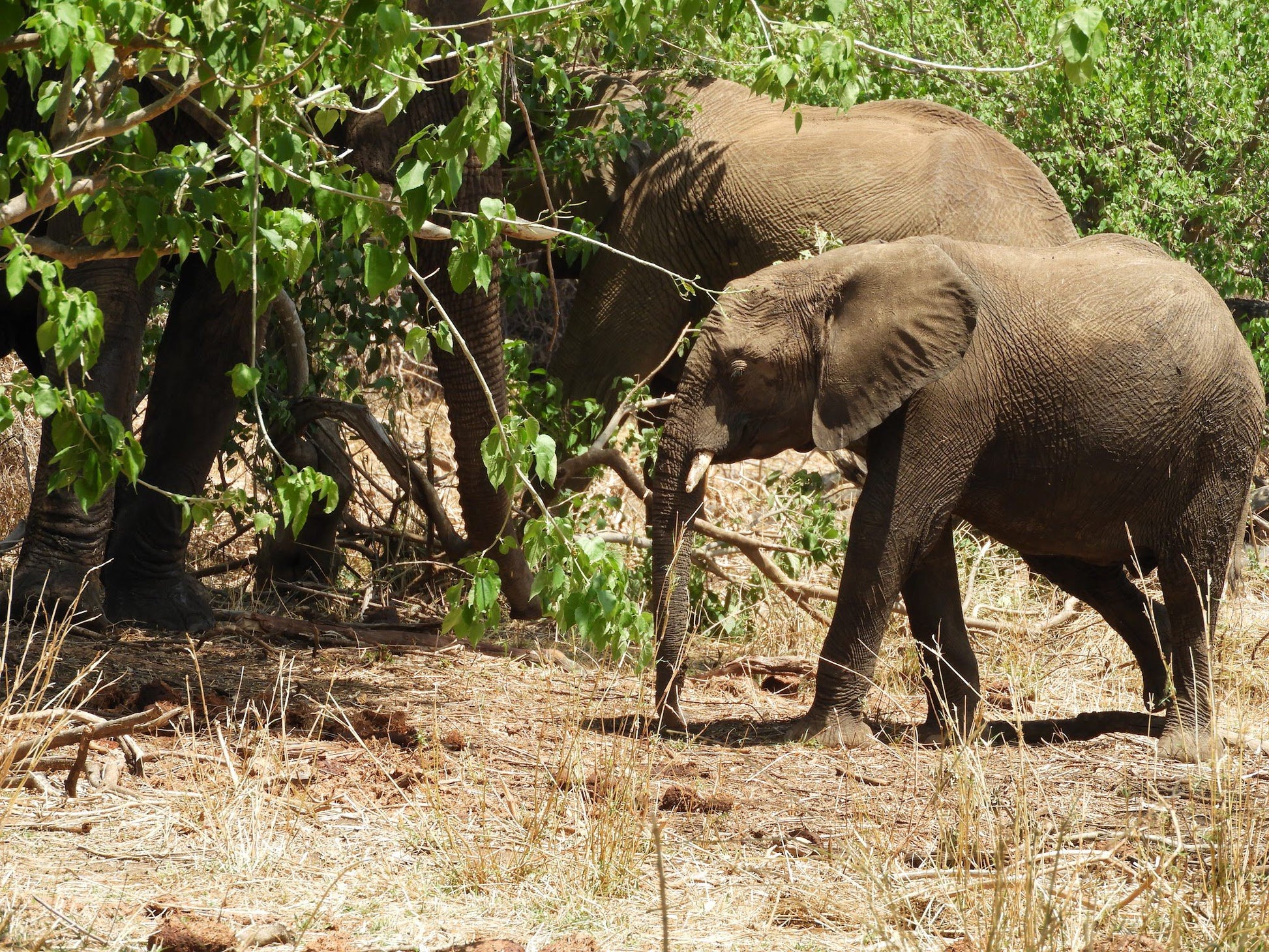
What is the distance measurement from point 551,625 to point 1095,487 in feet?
10.0

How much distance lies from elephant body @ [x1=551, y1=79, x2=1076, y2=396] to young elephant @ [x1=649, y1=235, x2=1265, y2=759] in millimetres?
1720

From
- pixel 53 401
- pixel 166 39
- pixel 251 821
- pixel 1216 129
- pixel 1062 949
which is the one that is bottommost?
pixel 251 821

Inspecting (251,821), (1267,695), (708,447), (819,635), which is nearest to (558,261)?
(819,635)

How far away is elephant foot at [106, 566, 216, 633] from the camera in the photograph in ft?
22.4

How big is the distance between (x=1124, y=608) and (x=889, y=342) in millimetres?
1586

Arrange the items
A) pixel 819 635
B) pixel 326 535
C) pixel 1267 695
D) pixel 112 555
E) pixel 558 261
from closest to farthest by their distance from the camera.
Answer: pixel 1267 695 → pixel 112 555 → pixel 819 635 → pixel 326 535 → pixel 558 261

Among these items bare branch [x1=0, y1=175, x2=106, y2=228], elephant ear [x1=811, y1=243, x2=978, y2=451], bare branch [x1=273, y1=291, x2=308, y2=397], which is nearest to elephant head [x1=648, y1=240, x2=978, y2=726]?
elephant ear [x1=811, y1=243, x2=978, y2=451]

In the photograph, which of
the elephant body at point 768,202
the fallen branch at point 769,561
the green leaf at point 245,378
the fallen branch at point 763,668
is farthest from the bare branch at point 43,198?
the elephant body at point 768,202

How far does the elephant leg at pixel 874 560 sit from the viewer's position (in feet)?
18.0

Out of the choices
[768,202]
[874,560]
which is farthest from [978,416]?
[768,202]

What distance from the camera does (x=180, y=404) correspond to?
675 centimetres

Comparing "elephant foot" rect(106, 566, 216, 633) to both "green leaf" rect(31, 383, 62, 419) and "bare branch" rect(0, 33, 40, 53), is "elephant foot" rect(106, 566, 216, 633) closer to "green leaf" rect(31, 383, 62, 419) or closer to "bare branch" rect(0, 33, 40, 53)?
"green leaf" rect(31, 383, 62, 419)

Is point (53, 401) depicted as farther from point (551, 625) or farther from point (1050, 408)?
point (551, 625)

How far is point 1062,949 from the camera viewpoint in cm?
311
